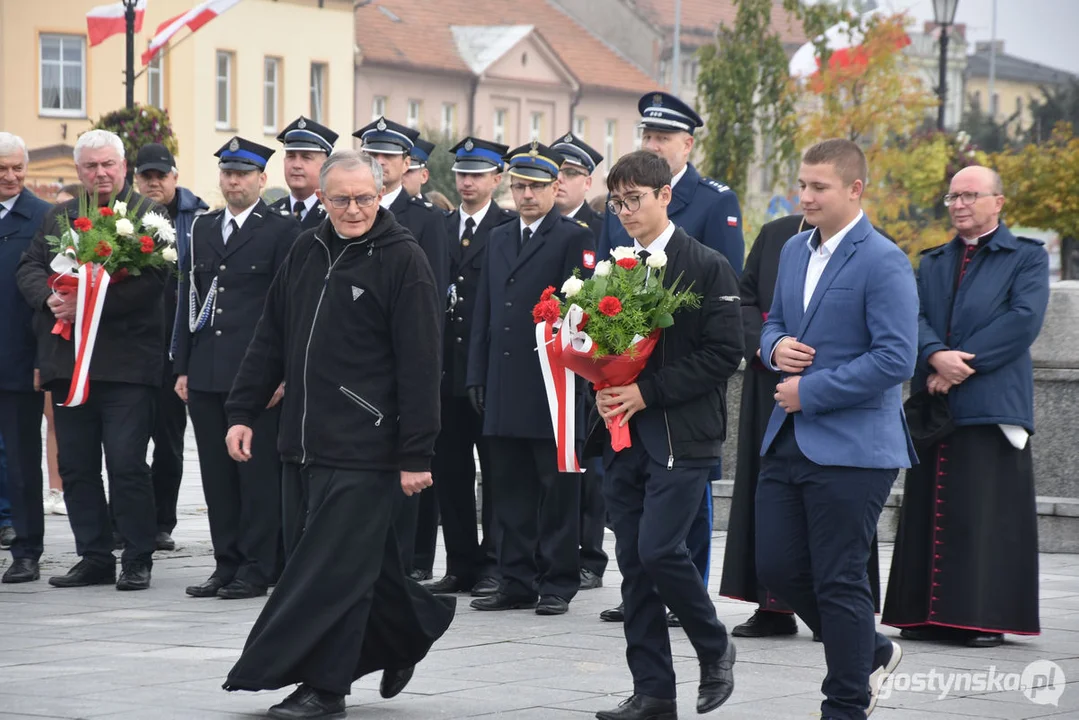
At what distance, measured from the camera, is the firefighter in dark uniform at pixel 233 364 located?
9938 mm

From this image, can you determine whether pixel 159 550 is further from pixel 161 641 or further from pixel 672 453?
pixel 672 453

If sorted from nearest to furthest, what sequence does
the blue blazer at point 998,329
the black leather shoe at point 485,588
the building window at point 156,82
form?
the blue blazer at point 998,329
the black leather shoe at point 485,588
the building window at point 156,82

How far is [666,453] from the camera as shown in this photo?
22.5ft

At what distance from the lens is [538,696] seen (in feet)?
23.5

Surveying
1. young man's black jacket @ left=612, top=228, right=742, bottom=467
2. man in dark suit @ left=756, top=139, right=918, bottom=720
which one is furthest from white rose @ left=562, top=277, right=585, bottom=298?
man in dark suit @ left=756, top=139, right=918, bottom=720

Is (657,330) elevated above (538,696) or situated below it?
above

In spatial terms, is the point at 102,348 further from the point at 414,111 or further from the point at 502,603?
the point at 414,111

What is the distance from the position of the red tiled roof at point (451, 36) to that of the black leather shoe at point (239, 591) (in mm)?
51492

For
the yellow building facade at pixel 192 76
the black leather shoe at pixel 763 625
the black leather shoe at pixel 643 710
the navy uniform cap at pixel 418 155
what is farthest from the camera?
the yellow building facade at pixel 192 76

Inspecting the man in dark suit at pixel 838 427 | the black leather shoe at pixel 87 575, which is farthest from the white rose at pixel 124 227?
the man in dark suit at pixel 838 427

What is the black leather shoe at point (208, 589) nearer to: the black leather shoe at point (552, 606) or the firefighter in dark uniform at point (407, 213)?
the firefighter in dark uniform at point (407, 213)

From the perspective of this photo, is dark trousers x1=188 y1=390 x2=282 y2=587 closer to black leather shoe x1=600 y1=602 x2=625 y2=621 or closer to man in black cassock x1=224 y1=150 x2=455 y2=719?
black leather shoe x1=600 y1=602 x2=625 y2=621

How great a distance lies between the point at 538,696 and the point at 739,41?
106 feet

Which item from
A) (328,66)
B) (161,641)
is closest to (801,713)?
(161,641)
